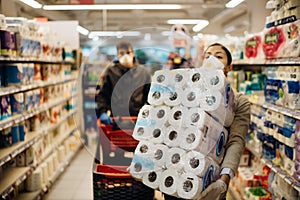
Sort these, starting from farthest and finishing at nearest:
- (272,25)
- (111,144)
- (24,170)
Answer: (24,170), (272,25), (111,144)

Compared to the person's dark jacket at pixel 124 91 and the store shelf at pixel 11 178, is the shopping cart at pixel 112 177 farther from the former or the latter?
the store shelf at pixel 11 178

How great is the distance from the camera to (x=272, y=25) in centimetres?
351

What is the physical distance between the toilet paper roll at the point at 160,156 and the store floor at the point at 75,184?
222 cm

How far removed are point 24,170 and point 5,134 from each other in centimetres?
58

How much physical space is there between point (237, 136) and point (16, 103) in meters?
2.66

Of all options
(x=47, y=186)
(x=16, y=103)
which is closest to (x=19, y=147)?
(x=16, y=103)

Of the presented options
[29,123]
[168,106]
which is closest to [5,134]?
[29,123]

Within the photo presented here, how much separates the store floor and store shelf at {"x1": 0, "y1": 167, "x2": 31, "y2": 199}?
2.49ft

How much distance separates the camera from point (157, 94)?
199 cm

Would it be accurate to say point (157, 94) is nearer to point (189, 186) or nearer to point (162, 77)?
point (162, 77)

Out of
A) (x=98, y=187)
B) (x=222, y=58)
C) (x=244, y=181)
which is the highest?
(x=222, y=58)

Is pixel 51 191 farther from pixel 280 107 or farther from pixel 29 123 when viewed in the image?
pixel 280 107

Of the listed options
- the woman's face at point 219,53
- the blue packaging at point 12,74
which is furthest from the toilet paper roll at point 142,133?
the blue packaging at point 12,74

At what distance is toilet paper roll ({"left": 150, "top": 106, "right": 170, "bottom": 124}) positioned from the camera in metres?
1.94
